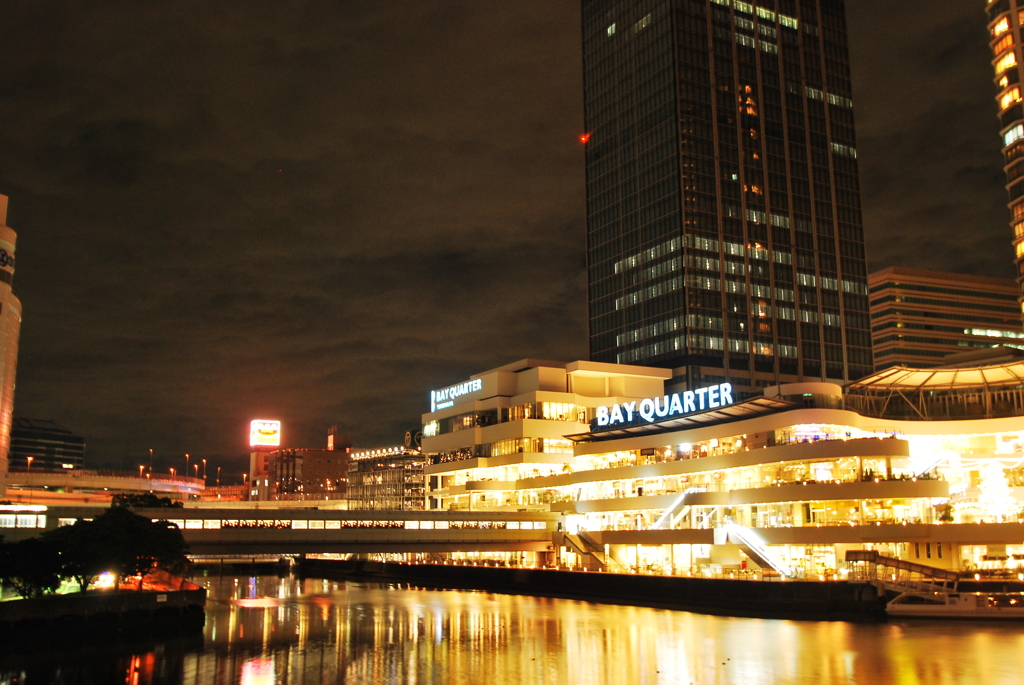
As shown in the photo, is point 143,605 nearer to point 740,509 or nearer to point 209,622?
point 209,622

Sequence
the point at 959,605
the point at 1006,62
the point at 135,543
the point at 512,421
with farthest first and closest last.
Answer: the point at 512,421, the point at 1006,62, the point at 135,543, the point at 959,605

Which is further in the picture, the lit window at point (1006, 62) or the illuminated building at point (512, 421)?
the illuminated building at point (512, 421)

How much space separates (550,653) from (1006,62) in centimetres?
13350

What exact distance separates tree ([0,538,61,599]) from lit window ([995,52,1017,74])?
490 ft

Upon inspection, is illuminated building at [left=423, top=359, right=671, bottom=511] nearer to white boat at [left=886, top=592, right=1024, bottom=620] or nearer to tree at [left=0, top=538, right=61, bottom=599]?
white boat at [left=886, top=592, right=1024, bottom=620]

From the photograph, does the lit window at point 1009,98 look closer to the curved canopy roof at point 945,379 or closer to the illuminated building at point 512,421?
the curved canopy roof at point 945,379

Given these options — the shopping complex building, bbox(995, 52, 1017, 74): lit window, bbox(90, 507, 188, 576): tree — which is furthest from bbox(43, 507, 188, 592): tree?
bbox(995, 52, 1017, 74): lit window

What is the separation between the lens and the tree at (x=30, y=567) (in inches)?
2714

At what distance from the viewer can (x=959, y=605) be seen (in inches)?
2810

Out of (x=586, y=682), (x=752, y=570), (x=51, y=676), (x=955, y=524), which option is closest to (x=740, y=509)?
(x=752, y=570)

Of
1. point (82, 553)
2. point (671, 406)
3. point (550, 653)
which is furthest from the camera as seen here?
point (671, 406)

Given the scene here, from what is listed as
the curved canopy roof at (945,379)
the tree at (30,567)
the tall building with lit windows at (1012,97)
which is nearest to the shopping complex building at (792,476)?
the curved canopy roof at (945,379)

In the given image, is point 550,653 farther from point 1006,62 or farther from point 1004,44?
point 1004,44

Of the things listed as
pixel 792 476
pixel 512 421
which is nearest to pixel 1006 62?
pixel 792 476
